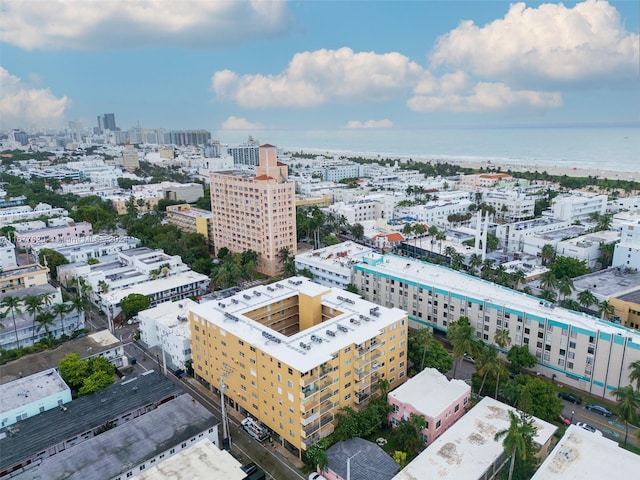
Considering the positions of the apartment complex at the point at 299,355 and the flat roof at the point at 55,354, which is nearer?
the apartment complex at the point at 299,355

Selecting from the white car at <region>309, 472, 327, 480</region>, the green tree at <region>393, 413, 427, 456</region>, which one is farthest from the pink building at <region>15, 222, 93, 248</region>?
the green tree at <region>393, 413, 427, 456</region>

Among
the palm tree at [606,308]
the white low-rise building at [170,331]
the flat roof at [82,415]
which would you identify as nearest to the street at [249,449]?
the flat roof at [82,415]

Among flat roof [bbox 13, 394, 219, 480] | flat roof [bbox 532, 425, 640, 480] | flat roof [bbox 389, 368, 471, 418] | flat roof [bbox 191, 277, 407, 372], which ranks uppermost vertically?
flat roof [bbox 191, 277, 407, 372]

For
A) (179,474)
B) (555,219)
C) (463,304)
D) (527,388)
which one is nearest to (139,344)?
(179,474)

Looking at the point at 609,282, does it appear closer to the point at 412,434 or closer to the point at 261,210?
the point at 412,434

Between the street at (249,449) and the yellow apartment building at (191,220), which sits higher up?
the yellow apartment building at (191,220)

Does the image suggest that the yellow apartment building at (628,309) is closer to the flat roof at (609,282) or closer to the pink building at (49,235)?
the flat roof at (609,282)

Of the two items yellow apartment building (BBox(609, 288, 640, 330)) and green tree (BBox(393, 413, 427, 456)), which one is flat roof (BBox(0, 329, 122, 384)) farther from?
yellow apartment building (BBox(609, 288, 640, 330))

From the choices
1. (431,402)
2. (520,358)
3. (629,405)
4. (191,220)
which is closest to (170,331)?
(431,402)
